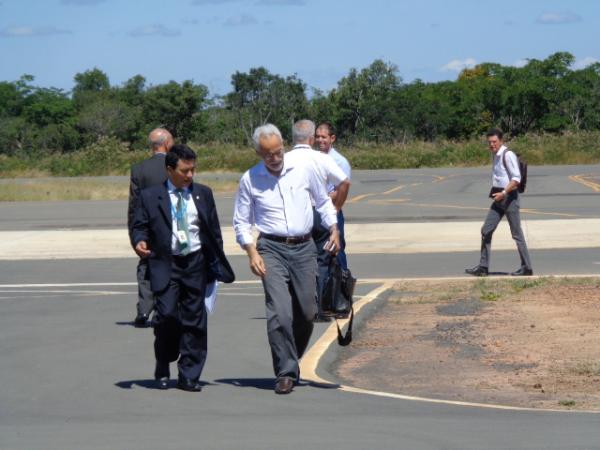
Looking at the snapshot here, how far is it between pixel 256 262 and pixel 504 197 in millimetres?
7399

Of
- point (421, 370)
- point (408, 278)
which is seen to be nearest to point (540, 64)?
point (408, 278)

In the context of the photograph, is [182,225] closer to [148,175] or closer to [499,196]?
[148,175]

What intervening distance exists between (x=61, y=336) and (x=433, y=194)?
2563cm

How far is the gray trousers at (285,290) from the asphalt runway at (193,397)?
264 millimetres

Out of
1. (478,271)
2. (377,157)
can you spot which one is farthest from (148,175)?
(377,157)

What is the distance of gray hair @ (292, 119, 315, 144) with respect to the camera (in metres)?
9.41

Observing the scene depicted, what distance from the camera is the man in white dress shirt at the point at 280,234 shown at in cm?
806

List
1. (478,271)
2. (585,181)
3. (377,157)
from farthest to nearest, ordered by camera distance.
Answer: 1. (377,157)
2. (585,181)
3. (478,271)

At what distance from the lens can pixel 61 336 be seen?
36.2 feet

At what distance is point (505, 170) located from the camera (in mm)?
14859

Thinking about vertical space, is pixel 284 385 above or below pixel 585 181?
above

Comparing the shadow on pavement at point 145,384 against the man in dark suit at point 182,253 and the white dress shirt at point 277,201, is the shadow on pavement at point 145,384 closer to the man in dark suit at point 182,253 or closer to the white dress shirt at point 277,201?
the man in dark suit at point 182,253

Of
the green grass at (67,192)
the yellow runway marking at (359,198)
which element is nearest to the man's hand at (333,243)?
the yellow runway marking at (359,198)

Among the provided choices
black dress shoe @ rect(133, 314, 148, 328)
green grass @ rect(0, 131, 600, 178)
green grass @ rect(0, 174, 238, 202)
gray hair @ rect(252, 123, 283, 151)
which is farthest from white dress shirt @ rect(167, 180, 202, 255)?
green grass @ rect(0, 131, 600, 178)
